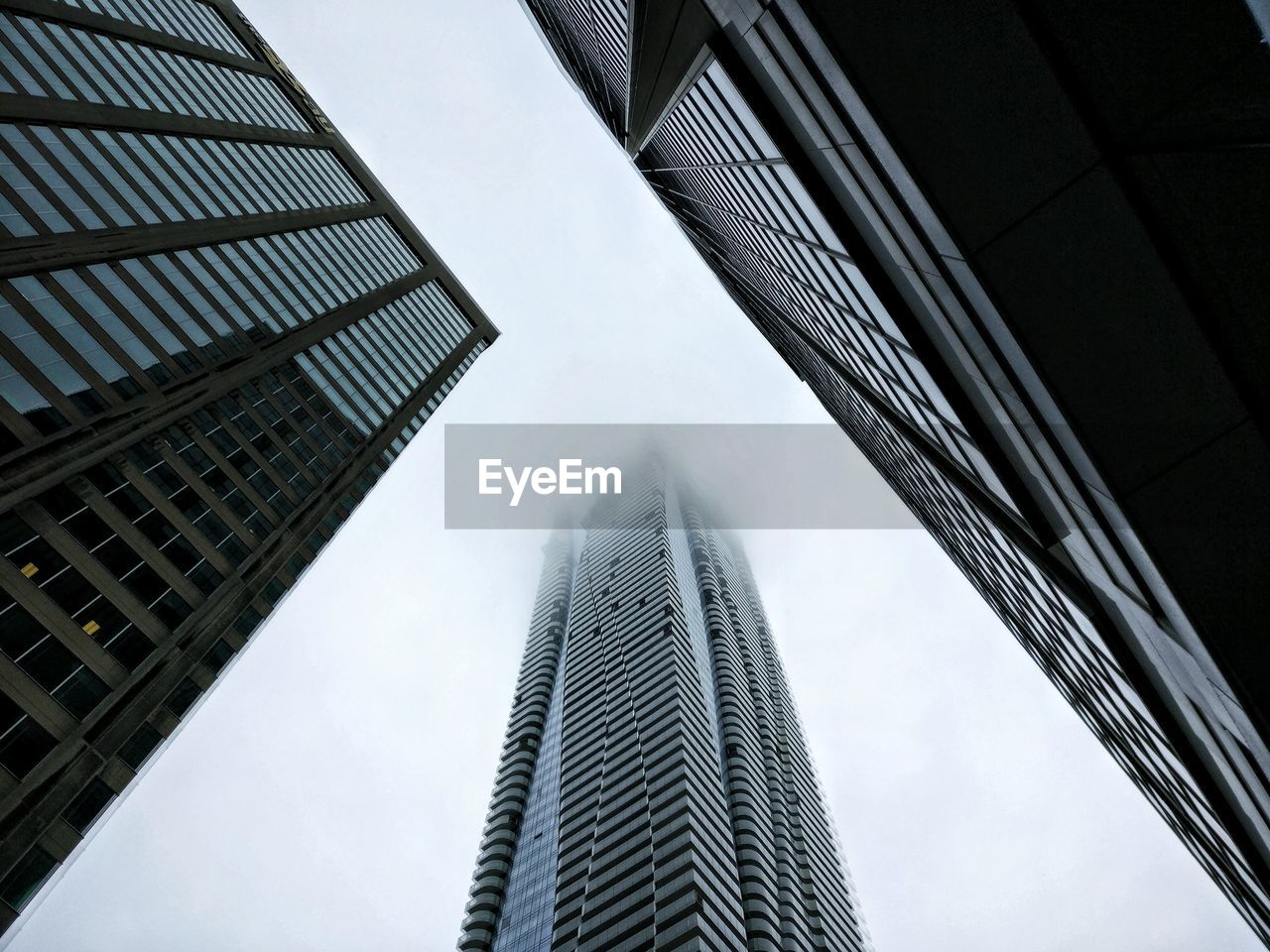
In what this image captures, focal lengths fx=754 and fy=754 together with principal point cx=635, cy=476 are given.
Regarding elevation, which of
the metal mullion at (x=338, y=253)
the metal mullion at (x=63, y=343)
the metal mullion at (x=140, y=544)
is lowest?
the metal mullion at (x=140, y=544)

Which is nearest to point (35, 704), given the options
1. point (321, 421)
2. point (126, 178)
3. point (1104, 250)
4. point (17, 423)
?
point (17, 423)

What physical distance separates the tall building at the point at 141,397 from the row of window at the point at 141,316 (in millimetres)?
156

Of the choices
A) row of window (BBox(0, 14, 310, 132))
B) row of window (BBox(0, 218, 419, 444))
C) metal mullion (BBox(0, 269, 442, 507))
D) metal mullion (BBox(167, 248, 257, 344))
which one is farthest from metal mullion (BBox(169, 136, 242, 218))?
metal mullion (BBox(0, 269, 442, 507))

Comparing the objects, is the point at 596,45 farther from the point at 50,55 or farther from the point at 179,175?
the point at 179,175

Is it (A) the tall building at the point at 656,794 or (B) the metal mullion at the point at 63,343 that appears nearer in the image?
(B) the metal mullion at the point at 63,343

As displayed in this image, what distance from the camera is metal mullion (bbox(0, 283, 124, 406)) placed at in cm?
4062

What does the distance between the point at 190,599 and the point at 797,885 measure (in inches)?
3112

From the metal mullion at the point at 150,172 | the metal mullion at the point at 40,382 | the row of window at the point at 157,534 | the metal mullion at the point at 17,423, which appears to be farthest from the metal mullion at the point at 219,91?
the metal mullion at the point at 17,423

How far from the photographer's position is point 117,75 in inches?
2361

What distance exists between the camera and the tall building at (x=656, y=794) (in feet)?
248

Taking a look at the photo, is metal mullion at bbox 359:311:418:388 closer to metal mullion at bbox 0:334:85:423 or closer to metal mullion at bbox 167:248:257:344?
metal mullion at bbox 167:248:257:344

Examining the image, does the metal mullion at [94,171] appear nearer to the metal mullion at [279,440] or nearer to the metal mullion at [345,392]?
the metal mullion at [279,440]

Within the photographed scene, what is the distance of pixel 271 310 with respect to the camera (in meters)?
68.4

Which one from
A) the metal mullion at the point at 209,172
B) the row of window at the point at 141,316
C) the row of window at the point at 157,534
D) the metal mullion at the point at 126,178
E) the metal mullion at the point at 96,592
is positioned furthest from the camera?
the metal mullion at the point at 209,172
